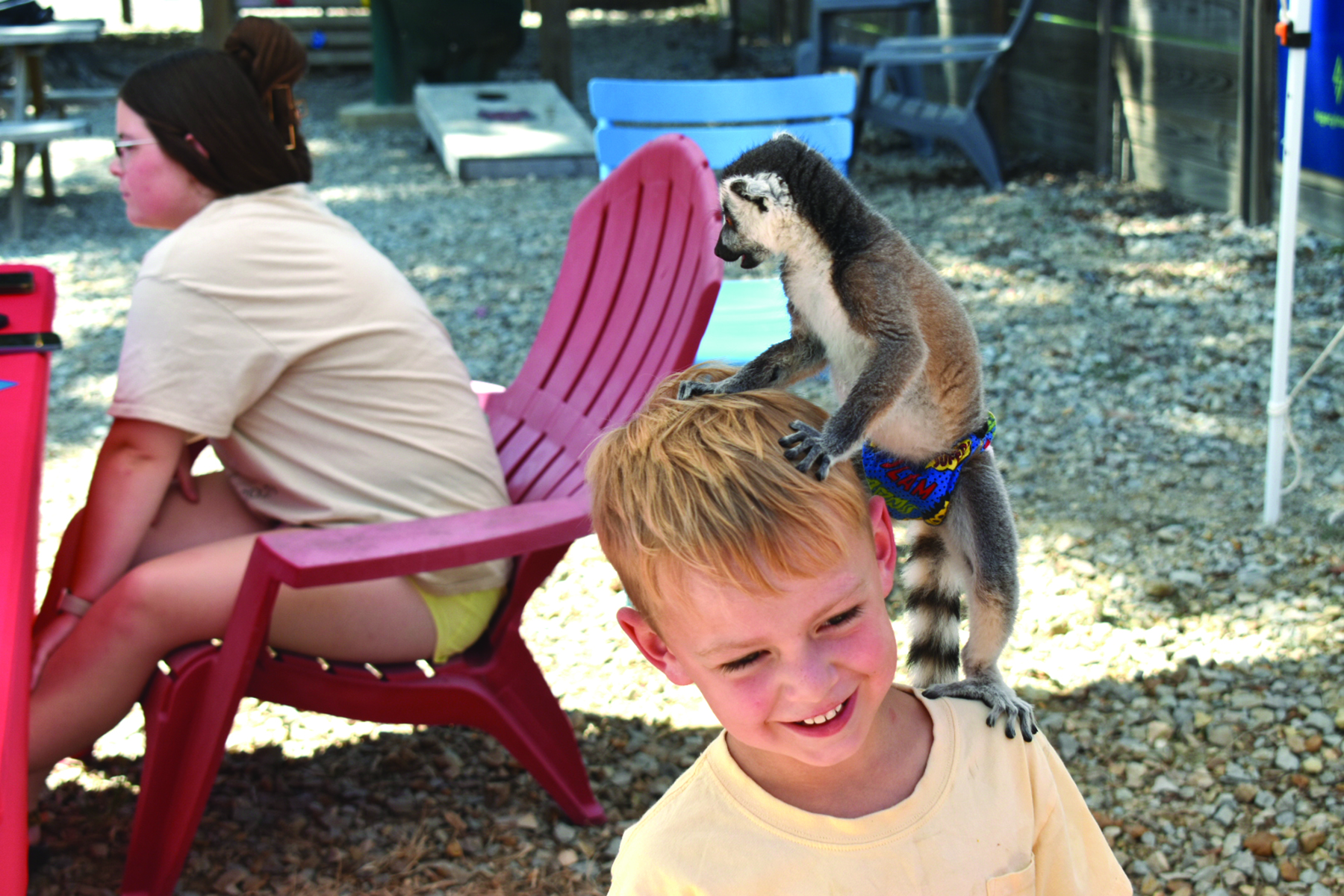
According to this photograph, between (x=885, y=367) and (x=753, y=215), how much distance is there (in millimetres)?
220

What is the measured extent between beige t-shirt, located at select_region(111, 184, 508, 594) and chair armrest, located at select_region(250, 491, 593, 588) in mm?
238

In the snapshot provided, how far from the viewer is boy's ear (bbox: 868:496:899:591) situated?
1373 mm

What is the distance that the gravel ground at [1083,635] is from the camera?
256 cm

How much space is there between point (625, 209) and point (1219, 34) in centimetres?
518

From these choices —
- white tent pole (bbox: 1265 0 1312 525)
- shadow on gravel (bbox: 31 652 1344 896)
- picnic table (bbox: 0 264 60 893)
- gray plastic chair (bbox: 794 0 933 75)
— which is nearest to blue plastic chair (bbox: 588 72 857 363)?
white tent pole (bbox: 1265 0 1312 525)

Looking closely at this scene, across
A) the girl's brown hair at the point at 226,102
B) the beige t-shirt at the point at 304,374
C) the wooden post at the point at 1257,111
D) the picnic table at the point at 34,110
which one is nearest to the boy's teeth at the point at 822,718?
the beige t-shirt at the point at 304,374

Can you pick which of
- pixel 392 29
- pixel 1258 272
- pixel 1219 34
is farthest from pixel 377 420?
pixel 392 29

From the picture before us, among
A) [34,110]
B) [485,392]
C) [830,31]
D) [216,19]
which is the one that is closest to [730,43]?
[830,31]

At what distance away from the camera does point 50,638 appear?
2389mm

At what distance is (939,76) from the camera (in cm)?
990

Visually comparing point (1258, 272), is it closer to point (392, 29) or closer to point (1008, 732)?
point (1008, 732)

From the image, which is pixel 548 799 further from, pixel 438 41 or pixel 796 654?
pixel 438 41

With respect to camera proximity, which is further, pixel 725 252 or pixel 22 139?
pixel 22 139

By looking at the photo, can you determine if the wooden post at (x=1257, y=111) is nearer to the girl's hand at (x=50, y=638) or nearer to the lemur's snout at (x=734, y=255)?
the lemur's snout at (x=734, y=255)
